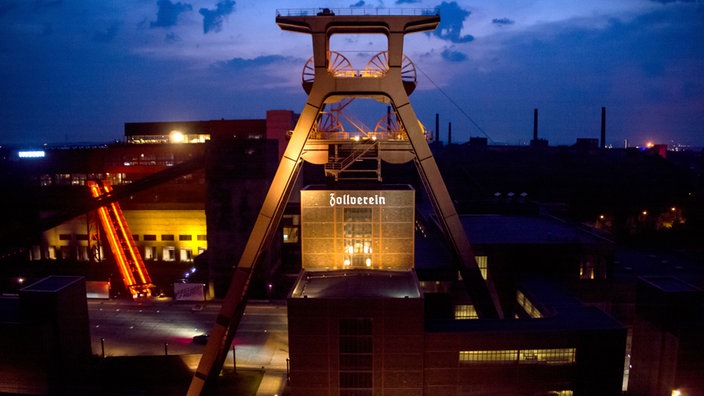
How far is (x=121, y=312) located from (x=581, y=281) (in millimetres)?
36073

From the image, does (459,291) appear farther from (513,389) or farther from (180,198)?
(180,198)

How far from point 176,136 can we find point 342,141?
4235 centimetres

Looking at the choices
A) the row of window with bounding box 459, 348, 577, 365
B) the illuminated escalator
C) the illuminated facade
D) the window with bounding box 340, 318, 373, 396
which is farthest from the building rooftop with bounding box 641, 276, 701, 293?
the illuminated escalator

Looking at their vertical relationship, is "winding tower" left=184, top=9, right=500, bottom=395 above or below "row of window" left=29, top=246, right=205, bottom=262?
above

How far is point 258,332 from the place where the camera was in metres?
31.5

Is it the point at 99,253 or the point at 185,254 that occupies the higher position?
the point at 99,253

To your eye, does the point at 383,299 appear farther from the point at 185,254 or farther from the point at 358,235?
the point at 185,254

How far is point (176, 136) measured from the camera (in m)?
57.8

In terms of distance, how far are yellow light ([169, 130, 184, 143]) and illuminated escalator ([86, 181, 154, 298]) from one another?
1401 centimetres

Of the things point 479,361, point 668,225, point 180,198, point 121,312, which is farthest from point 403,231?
point 668,225

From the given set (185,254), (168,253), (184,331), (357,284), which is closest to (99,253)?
(168,253)

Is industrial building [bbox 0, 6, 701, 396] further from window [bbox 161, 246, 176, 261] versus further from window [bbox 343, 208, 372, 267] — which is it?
window [bbox 161, 246, 176, 261]

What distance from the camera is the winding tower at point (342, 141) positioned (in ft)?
70.4

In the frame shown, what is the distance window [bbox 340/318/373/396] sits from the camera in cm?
1845
